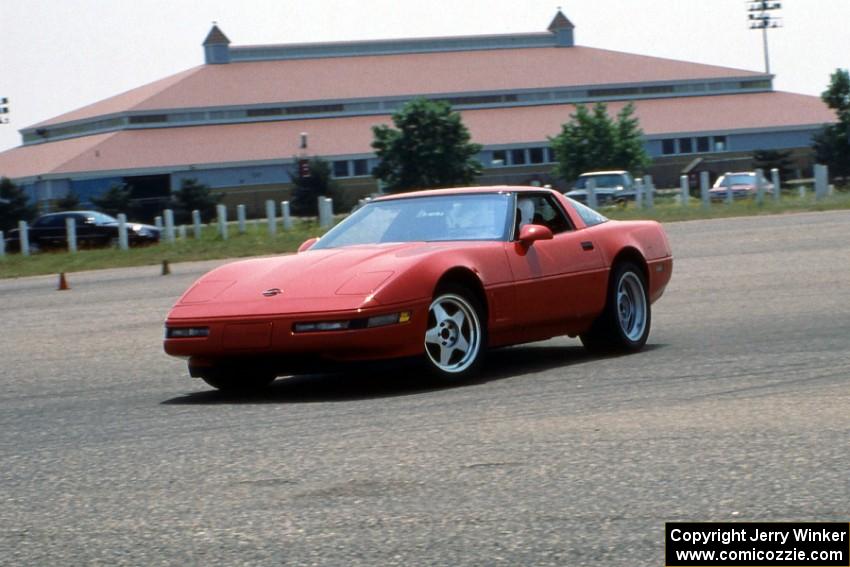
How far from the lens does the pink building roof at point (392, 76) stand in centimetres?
8394

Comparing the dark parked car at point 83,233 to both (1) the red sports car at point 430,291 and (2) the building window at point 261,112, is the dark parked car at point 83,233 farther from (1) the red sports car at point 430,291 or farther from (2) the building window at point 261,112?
(2) the building window at point 261,112

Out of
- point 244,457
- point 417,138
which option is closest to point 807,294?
point 244,457

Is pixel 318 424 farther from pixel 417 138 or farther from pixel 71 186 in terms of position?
pixel 71 186

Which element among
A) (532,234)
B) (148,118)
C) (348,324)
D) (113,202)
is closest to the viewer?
(348,324)

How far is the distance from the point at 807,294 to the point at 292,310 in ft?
22.9

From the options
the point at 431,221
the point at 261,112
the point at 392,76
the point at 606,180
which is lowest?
Answer: the point at 431,221

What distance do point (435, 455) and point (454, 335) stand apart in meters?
2.61

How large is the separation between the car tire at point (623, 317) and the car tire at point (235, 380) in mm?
2280

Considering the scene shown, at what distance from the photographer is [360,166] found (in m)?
82.1

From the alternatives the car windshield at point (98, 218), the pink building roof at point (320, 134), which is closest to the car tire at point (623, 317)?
the car windshield at point (98, 218)

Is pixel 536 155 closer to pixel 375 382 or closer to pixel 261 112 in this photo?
pixel 261 112

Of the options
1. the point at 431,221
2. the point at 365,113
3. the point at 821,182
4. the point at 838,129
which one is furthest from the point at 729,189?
the point at 365,113

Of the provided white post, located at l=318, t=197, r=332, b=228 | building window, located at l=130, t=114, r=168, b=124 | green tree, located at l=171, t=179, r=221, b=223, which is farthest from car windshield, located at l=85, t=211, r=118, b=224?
building window, located at l=130, t=114, r=168, b=124

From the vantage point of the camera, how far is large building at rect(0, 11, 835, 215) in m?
78.6
